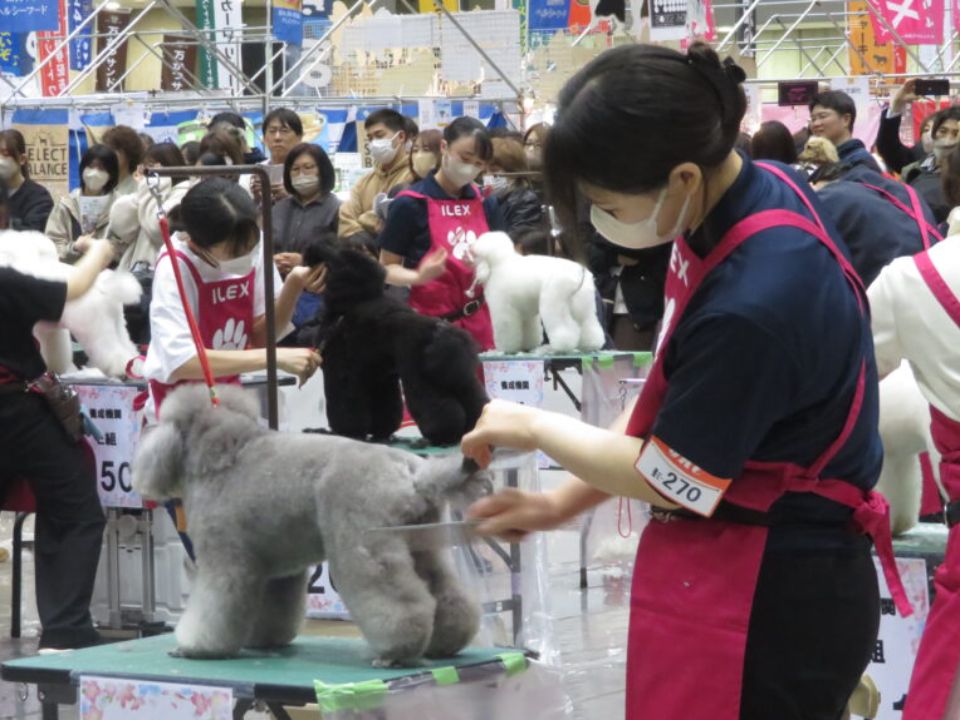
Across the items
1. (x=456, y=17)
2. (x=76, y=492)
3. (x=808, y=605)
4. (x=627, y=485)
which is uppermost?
(x=456, y=17)

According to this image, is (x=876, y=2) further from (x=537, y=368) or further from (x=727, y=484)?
(x=727, y=484)

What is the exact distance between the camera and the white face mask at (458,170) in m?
6.40

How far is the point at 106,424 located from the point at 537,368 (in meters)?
1.81

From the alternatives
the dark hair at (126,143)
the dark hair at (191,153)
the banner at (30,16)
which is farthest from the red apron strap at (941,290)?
the banner at (30,16)

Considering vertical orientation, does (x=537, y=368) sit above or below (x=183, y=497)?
below

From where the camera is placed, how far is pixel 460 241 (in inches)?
257

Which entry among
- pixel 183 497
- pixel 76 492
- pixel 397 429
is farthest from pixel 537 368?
pixel 183 497

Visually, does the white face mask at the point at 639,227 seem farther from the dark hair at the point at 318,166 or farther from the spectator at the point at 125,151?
the spectator at the point at 125,151

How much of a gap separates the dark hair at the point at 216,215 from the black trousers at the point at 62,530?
3.40 ft

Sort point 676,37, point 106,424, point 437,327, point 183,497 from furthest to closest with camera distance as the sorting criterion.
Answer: point 676,37, point 106,424, point 437,327, point 183,497

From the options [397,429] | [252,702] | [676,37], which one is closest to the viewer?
[252,702]

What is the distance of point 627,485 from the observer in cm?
178

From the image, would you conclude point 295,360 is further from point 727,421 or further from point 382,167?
point 382,167

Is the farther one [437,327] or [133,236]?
[133,236]
